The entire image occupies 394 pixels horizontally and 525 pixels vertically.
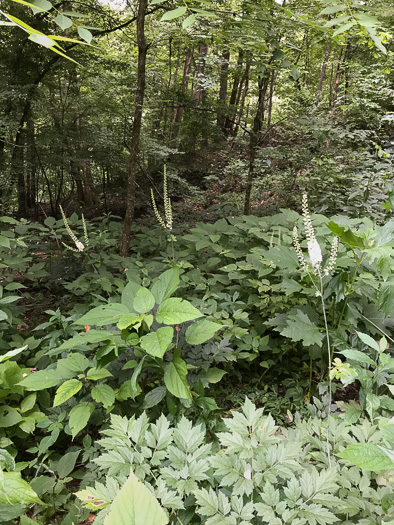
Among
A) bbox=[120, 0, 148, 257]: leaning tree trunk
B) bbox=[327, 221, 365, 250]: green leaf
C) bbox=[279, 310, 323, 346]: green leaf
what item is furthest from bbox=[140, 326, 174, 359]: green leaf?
bbox=[120, 0, 148, 257]: leaning tree trunk

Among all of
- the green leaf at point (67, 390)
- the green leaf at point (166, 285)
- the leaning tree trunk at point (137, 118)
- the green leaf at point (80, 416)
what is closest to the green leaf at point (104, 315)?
the green leaf at point (166, 285)

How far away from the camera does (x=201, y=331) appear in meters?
1.91

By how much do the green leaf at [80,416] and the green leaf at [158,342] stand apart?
23.8 inches

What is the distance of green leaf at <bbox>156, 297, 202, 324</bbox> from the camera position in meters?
1.60

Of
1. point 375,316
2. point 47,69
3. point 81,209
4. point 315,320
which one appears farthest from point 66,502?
point 81,209

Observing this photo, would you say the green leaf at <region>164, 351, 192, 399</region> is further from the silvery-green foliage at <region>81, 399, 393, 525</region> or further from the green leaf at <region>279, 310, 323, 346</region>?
the green leaf at <region>279, 310, 323, 346</region>

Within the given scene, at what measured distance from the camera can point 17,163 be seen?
6.39 meters

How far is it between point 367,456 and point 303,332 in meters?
1.31

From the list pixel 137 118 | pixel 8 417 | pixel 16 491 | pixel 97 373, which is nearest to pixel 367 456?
pixel 16 491

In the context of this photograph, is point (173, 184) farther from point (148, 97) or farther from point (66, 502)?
point (66, 502)

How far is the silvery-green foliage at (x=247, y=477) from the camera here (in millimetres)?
1070

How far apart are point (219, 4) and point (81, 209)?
23.2 feet

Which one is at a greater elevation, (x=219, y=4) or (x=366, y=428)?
(x=219, y=4)

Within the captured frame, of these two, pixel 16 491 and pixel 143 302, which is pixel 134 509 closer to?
pixel 16 491
